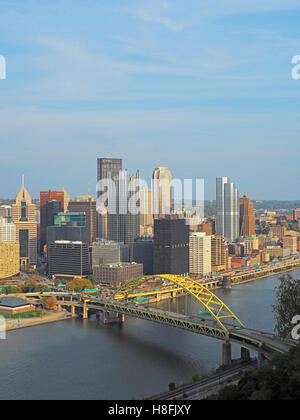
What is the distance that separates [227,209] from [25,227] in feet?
86.1

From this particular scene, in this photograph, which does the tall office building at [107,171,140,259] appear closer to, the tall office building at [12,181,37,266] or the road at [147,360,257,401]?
the tall office building at [12,181,37,266]

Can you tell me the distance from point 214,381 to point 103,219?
3631 cm

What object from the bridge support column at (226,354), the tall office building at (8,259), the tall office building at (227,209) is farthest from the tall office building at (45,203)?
the bridge support column at (226,354)

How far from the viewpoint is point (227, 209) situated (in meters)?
65.6

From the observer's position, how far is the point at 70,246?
36.8 meters

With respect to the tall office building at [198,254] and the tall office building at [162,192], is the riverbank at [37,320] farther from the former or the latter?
the tall office building at [162,192]

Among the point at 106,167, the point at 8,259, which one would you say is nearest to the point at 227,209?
the point at 106,167

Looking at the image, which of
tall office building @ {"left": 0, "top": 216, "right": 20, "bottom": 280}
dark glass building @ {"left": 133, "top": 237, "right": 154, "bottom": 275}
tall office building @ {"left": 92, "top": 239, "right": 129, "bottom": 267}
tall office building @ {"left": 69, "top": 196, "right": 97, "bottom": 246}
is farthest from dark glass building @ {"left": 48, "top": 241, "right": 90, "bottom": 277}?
tall office building @ {"left": 69, "top": 196, "right": 97, "bottom": 246}
